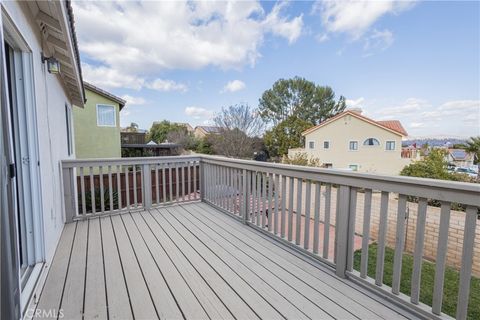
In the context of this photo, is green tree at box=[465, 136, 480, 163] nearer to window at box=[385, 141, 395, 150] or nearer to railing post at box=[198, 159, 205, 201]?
window at box=[385, 141, 395, 150]

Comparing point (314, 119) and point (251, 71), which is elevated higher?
point (251, 71)

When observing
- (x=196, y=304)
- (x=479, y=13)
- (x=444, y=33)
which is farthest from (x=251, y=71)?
(x=196, y=304)

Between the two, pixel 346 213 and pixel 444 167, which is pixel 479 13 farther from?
pixel 346 213

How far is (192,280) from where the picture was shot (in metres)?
2.05

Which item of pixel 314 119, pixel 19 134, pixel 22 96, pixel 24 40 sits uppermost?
pixel 314 119

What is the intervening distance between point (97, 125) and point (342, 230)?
12.8 meters

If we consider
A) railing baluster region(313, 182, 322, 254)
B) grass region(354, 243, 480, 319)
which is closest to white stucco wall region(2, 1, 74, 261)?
railing baluster region(313, 182, 322, 254)

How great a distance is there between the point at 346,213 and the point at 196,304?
1379mm

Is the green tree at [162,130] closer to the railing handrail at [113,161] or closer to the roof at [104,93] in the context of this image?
the roof at [104,93]

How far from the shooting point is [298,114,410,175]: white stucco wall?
1839 cm

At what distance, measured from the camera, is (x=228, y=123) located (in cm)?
1722

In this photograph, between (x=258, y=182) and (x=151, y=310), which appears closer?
(x=151, y=310)

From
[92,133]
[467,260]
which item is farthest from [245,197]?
[92,133]

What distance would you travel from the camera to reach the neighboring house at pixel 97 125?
11.5 metres
